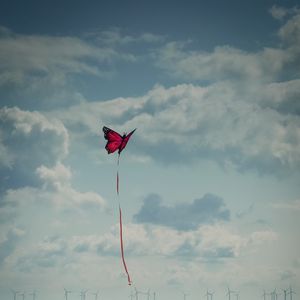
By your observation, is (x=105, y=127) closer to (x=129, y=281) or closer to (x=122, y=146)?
(x=122, y=146)

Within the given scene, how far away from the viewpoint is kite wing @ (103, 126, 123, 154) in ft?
174

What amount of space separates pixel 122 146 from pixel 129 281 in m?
18.9

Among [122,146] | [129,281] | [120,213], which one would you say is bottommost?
[129,281]

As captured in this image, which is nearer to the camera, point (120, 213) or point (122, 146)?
point (120, 213)

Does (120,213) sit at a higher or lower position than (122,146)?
lower

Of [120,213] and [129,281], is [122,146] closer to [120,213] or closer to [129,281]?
[120,213]

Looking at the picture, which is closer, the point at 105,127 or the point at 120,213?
the point at 120,213

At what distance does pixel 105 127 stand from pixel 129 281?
21812 mm

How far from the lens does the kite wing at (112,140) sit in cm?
5309

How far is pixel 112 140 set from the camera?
53344mm

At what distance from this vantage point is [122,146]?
53031 mm

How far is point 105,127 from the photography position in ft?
175

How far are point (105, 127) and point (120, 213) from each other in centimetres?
Result: 1497

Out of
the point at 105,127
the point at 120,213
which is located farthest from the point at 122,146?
the point at 120,213
